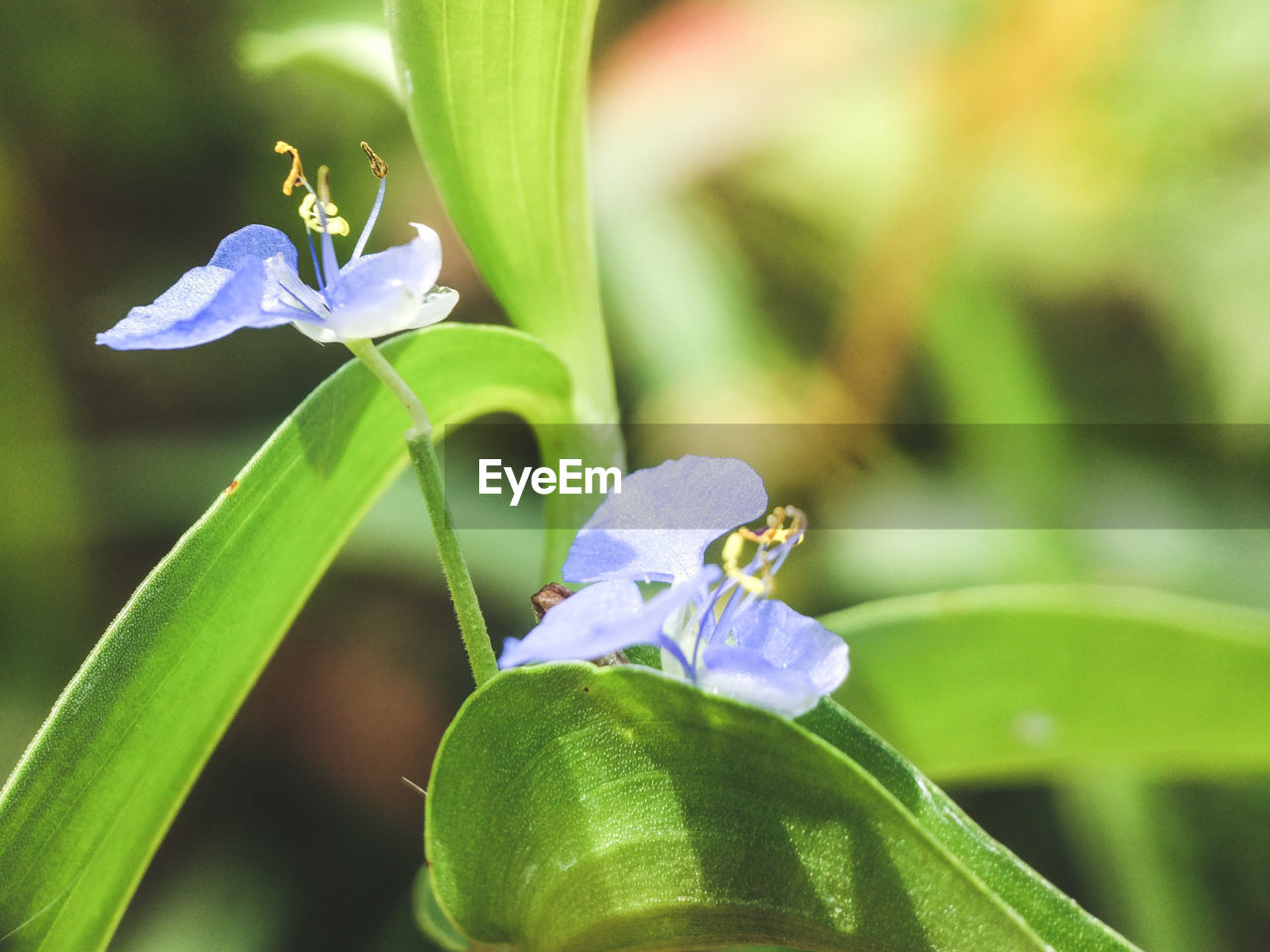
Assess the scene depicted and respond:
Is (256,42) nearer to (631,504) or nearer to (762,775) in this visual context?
(631,504)

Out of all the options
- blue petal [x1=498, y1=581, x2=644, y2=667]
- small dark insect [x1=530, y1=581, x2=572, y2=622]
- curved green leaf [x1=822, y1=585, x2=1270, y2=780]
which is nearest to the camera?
blue petal [x1=498, y1=581, x2=644, y2=667]

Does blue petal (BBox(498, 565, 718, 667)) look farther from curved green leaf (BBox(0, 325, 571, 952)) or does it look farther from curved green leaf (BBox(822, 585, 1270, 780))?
curved green leaf (BBox(822, 585, 1270, 780))

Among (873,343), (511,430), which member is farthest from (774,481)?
(511,430)

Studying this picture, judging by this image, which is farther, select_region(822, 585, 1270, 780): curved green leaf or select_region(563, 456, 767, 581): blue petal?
select_region(822, 585, 1270, 780): curved green leaf

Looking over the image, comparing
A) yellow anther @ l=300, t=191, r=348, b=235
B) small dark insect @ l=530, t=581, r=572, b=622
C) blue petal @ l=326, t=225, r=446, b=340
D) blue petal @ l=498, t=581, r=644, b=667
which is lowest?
small dark insect @ l=530, t=581, r=572, b=622

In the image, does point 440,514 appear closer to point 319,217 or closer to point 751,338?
point 319,217

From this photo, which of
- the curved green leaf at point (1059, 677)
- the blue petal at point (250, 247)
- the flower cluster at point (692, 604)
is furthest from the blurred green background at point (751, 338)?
the flower cluster at point (692, 604)

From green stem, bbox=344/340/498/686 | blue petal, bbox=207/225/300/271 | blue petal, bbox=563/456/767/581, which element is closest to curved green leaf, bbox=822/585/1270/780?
blue petal, bbox=563/456/767/581

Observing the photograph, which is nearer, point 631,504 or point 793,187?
point 631,504
